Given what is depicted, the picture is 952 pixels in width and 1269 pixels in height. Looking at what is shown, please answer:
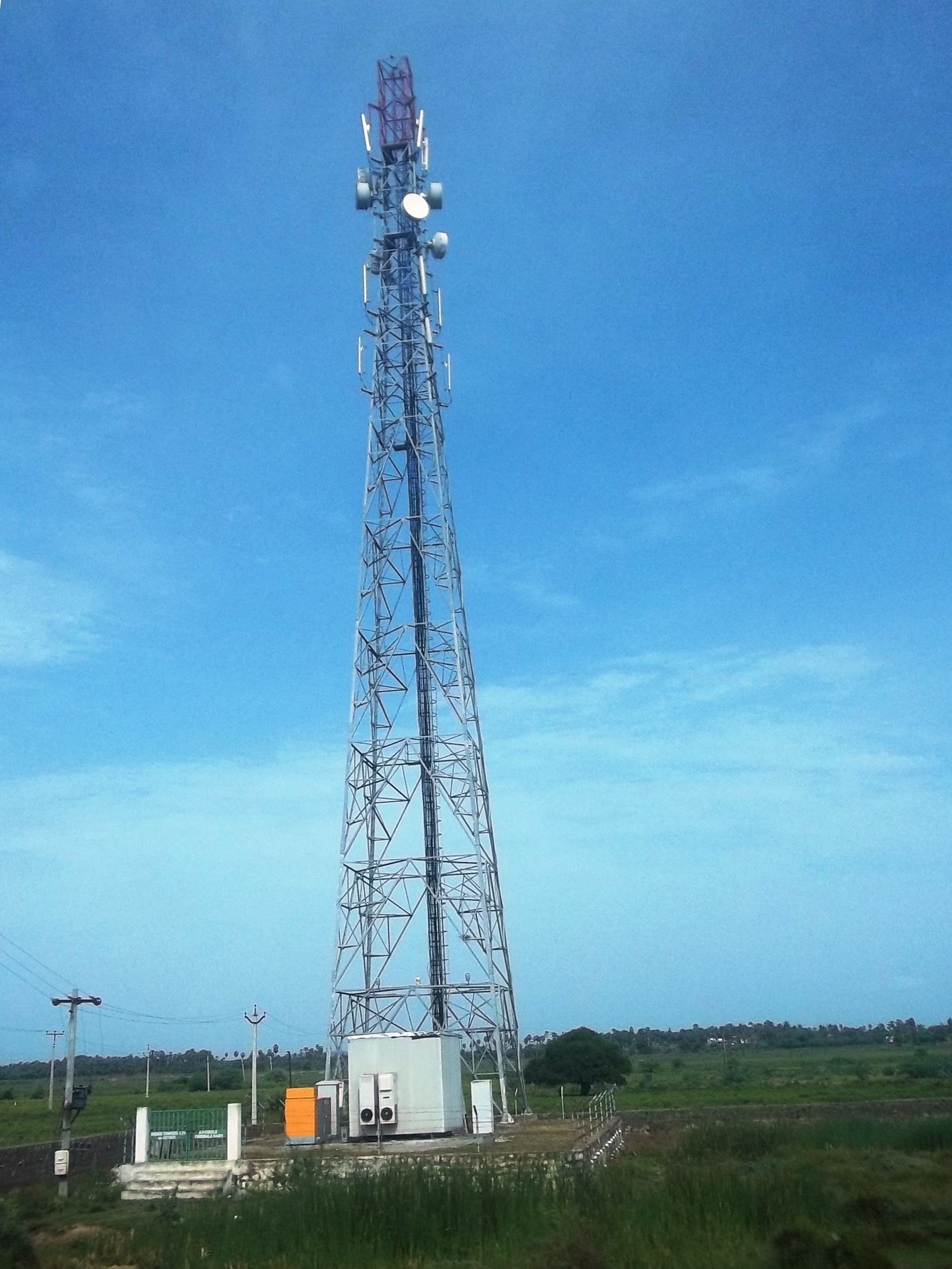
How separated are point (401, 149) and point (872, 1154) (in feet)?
85.5

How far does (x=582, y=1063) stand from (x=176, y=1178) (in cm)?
3355

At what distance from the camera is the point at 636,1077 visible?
6562cm

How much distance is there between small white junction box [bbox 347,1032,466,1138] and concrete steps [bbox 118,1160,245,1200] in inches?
128

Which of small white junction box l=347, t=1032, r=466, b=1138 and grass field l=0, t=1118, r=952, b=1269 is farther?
small white junction box l=347, t=1032, r=466, b=1138

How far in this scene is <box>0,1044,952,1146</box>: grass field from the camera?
4153 cm

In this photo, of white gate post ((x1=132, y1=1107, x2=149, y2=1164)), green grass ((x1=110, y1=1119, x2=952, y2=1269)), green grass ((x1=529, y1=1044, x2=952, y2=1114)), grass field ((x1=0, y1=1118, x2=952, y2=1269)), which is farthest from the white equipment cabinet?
green grass ((x1=529, y1=1044, x2=952, y2=1114))

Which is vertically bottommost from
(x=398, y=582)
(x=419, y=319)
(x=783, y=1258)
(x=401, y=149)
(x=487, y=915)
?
(x=783, y=1258)

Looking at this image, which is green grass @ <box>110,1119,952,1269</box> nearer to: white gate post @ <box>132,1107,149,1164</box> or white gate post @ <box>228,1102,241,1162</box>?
white gate post @ <box>228,1102,241,1162</box>

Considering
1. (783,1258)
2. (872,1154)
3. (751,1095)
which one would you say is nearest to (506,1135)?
(872,1154)

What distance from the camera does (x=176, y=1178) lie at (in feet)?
61.6

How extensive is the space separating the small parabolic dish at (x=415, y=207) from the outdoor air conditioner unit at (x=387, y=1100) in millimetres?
20959

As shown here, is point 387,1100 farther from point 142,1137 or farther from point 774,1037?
point 774,1037

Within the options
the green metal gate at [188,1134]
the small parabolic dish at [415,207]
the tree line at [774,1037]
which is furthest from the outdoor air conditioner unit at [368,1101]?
the tree line at [774,1037]

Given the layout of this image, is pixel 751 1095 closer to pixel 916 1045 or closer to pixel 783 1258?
pixel 783 1258
